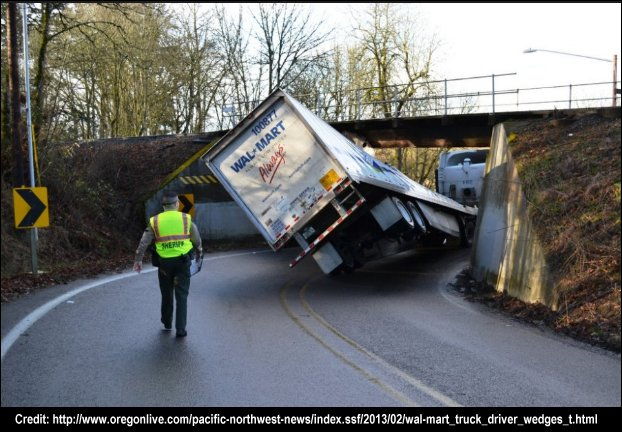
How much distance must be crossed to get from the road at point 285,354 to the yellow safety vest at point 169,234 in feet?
3.30

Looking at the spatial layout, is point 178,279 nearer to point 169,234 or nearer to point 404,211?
point 169,234

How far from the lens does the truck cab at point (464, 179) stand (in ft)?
A: 72.0

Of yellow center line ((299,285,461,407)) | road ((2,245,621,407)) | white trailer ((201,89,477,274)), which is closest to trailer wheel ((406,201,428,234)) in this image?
white trailer ((201,89,477,274))

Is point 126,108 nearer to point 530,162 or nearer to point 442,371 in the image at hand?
point 530,162

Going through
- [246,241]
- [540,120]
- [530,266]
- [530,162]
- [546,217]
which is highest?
[540,120]

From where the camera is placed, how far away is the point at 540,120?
1445cm

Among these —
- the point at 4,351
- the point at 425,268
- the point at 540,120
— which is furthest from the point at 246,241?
the point at 4,351

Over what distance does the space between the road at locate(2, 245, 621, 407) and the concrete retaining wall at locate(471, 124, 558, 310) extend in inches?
29.7

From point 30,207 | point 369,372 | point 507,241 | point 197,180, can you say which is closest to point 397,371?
point 369,372

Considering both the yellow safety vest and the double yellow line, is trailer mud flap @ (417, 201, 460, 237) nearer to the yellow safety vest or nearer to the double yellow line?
the double yellow line

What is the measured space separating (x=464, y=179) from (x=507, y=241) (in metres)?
11.9

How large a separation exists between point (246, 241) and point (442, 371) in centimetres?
1573

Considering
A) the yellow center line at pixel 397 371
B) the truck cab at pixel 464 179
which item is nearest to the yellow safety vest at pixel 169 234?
the yellow center line at pixel 397 371

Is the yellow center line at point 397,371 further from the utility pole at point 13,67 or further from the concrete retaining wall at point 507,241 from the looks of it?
the utility pole at point 13,67
